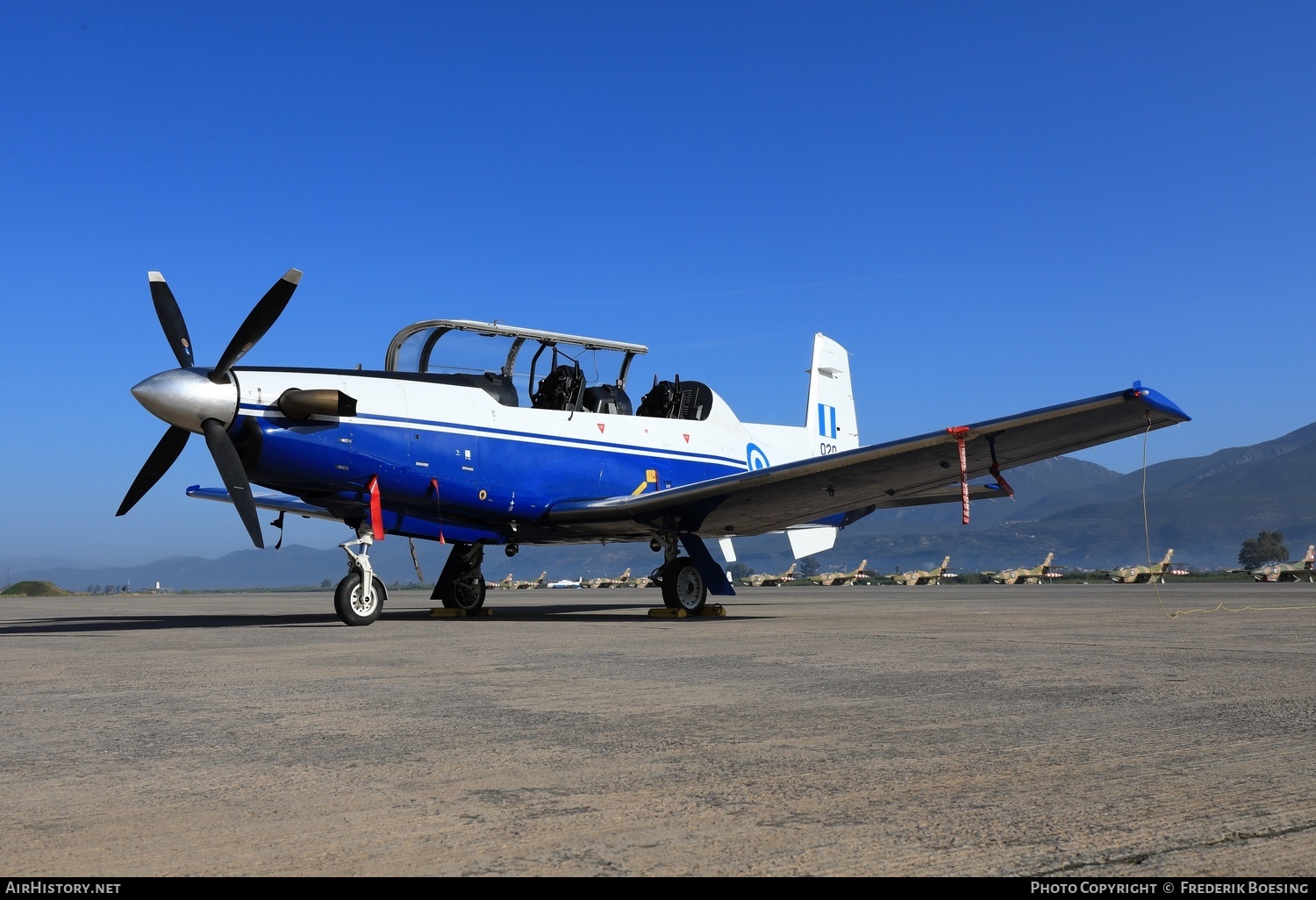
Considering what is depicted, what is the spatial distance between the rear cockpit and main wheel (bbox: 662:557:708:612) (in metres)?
2.61

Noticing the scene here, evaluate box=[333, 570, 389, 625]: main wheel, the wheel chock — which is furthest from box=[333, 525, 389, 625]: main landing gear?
the wheel chock

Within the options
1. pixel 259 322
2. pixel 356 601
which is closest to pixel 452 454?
pixel 356 601

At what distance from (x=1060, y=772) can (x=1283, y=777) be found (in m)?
0.74

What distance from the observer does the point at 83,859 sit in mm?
2828

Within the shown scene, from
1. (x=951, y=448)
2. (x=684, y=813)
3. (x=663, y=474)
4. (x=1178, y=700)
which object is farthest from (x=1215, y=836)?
(x=663, y=474)

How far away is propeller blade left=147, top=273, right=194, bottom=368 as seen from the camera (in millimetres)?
13570

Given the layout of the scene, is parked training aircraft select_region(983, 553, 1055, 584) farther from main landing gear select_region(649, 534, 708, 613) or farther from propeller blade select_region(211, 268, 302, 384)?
propeller blade select_region(211, 268, 302, 384)

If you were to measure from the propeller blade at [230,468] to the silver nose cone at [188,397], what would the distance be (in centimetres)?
11

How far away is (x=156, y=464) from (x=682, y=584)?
7.43 meters

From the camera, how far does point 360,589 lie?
44.7ft

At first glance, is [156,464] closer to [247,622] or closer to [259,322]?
[259,322]

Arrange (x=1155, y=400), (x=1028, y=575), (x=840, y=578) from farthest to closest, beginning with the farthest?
(x=840, y=578) < (x=1028, y=575) < (x=1155, y=400)

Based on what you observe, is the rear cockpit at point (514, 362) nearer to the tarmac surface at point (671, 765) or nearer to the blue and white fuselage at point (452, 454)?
the blue and white fuselage at point (452, 454)

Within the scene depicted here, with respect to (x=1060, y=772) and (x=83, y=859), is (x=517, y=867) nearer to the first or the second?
(x=83, y=859)
